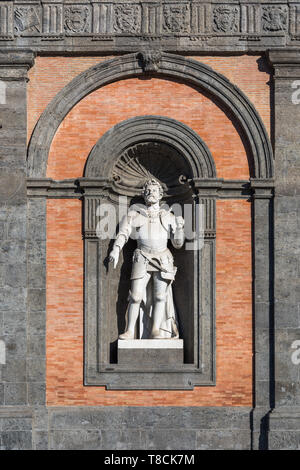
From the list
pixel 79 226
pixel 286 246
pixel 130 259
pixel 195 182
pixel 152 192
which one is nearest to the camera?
pixel 286 246

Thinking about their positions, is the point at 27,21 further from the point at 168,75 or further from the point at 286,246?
the point at 286,246

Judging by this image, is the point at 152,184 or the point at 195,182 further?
the point at 152,184

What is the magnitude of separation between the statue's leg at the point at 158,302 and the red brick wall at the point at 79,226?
99cm

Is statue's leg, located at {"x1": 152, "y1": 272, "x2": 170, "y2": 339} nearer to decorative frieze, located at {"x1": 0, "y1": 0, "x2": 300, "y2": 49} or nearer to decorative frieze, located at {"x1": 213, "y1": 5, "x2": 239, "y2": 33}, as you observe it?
decorative frieze, located at {"x1": 0, "y1": 0, "x2": 300, "y2": 49}

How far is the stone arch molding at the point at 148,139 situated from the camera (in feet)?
65.4

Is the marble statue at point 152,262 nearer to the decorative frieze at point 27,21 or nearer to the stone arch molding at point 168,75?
the stone arch molding at point 168,75

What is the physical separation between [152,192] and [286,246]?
2571 millimetres

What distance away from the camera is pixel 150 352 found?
19.8 metres

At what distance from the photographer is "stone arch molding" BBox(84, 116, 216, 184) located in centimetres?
1994

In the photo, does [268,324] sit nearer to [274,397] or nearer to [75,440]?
[274,397]

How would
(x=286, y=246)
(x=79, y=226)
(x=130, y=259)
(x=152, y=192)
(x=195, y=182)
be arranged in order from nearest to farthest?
1. (x=286, y=246)
2. (x=195, y=182)
3. (x=79, y=226)
4. (x=152, y=192)
5. (x=130, y=259)

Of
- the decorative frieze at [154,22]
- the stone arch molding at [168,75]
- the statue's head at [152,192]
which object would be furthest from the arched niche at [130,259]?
the decorative frieze at [154,22]

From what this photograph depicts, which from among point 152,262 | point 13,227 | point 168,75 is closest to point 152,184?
point 152,262

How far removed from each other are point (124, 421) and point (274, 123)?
589 centimetres
